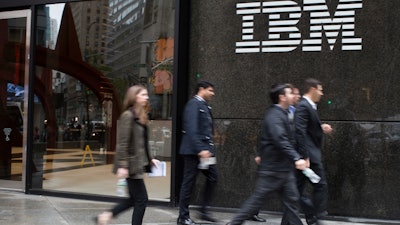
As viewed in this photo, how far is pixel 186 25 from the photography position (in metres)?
7.49

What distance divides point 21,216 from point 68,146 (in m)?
2.49

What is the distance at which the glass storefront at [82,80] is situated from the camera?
8.37m

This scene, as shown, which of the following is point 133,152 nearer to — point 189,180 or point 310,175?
point 189,180

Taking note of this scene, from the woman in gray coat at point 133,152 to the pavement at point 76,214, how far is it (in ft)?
4.40

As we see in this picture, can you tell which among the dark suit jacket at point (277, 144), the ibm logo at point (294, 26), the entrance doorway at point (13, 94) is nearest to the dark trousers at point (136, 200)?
the dark suit jacket at point (277, 144)

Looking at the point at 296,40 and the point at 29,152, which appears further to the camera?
the point at 29,152

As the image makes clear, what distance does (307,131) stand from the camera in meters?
5.52

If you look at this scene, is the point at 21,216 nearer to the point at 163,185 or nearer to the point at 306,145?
the point at 163,185

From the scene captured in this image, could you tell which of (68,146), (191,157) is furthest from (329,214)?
(68,146)

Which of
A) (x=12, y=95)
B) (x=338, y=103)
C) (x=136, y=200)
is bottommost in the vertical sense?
(x=136, y=200)

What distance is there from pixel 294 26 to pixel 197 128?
2279 mm

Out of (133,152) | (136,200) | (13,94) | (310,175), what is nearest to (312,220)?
(310,175)

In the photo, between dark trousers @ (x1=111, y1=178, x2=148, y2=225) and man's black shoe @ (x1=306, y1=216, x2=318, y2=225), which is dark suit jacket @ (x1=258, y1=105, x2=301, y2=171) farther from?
dark trousers @ (x1=111, y1=178, x2=148, y2=225)

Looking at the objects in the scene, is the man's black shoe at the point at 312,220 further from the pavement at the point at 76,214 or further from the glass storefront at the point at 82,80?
the glass storefront at the point at 82,80
